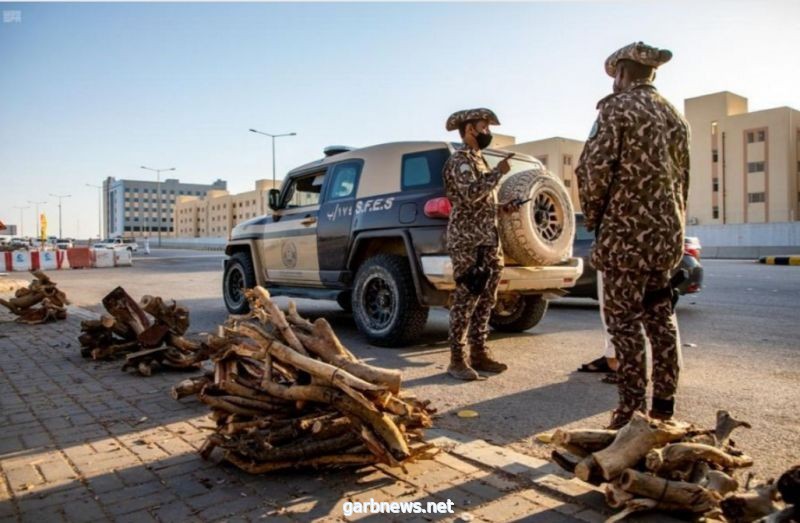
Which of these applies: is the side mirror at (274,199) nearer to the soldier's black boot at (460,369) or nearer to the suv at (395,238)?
the suv at (395,238)

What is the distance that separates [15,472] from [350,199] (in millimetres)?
4423

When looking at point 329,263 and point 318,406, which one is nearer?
point 318,406

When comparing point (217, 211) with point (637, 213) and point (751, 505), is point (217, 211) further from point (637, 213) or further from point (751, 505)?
point (751, 505)

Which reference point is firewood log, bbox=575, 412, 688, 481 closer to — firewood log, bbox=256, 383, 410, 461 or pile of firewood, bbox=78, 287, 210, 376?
firewood log, bbox=256, 383, 410, 461

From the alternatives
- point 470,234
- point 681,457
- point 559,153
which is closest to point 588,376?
point 470,234

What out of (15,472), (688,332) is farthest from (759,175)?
(15,472)

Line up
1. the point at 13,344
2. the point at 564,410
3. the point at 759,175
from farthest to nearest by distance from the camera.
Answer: the point at 759,175
the point at 13,344
the point at 564,410

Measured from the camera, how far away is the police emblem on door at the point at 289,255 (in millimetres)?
7586

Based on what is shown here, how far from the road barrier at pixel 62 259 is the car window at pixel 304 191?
20278 mm

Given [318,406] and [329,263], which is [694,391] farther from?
[329,263]

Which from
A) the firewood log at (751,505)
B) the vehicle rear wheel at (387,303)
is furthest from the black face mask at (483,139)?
the firewood log at (751,505)

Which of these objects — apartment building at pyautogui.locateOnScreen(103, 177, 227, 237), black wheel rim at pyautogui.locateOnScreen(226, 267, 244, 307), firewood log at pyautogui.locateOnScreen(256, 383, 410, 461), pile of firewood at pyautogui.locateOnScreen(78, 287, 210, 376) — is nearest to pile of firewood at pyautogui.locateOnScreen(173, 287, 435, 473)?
firewood log at pyautogui.locateOnScreen(256, 383, 410, 461)

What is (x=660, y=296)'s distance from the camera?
10.2ft

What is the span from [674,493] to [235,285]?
7729 mm
